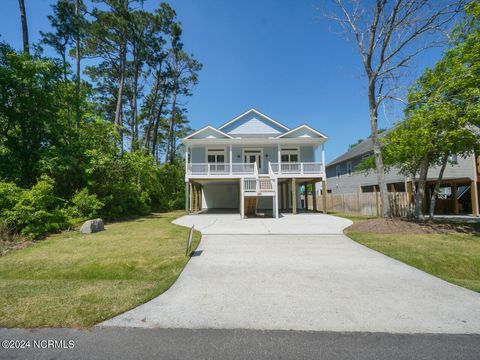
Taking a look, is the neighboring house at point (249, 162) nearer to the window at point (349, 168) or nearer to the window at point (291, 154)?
the window at point (291, 154)

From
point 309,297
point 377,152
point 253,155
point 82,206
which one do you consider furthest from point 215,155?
point 309,297

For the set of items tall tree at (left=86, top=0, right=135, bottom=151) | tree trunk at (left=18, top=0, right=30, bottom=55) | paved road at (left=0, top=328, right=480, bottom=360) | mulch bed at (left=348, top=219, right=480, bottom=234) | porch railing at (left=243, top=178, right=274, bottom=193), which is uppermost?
tall tree at (left=86, top=0, right=135, bottom=151)

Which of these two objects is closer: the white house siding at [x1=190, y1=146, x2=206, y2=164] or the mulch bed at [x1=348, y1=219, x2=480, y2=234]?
the mulch bed at [x1=348, y1=219, x2=480, y2=234]

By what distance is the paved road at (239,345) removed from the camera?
2379 mm

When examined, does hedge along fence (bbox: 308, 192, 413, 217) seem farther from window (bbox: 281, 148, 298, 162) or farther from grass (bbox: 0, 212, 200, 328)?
grass (bbox: 0, 212, 200, 328)

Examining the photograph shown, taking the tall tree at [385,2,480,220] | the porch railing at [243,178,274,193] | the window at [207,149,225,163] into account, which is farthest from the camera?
the window at [207,149,225,163]

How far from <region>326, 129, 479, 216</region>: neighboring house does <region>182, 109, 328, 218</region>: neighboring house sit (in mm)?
4942

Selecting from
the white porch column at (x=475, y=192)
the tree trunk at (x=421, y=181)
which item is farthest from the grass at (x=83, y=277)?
the white porch column at (x=475, y=192)

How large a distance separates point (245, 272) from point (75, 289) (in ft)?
9.98

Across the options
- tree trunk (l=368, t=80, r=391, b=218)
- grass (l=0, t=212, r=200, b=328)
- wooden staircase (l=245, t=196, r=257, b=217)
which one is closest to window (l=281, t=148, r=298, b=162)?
wooden staircase (l=245, t=196, r=257, b=217)

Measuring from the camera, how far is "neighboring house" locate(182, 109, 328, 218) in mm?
16828

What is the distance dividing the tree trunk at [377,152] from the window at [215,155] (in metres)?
11.2

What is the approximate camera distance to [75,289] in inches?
156

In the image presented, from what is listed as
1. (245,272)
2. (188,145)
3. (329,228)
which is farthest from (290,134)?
(245,272)
